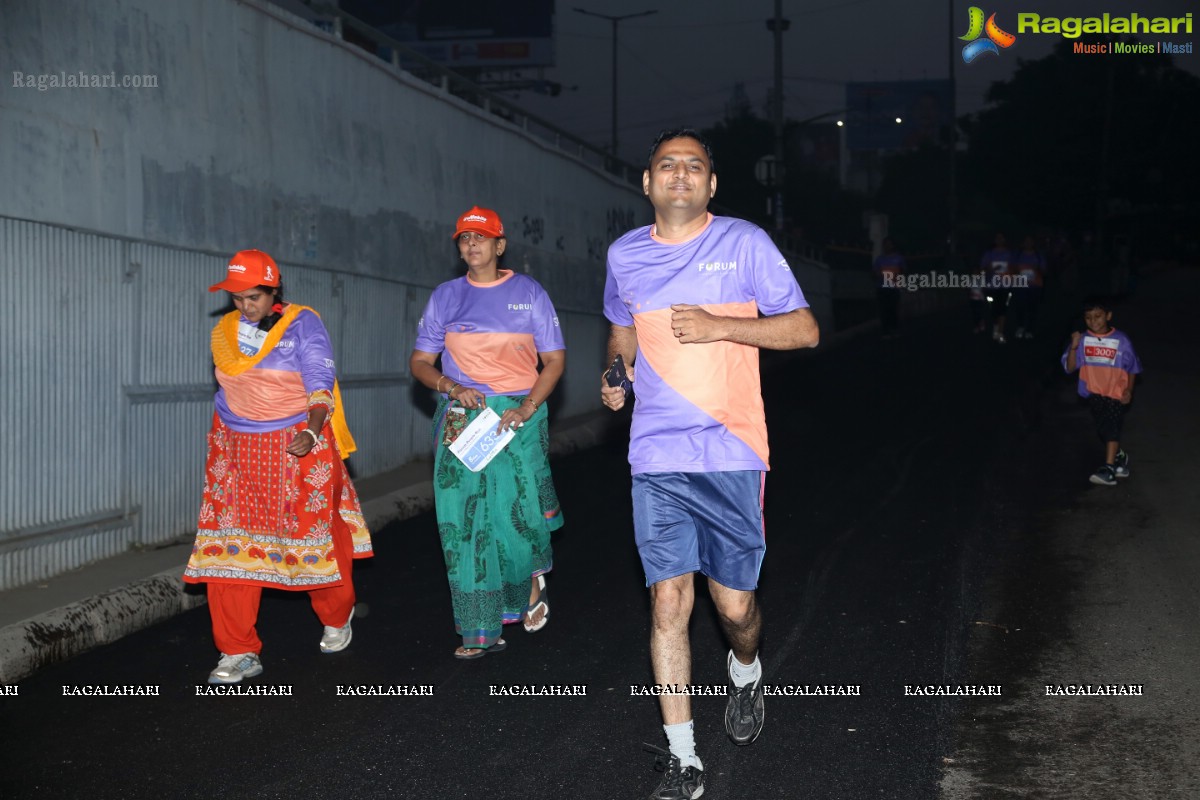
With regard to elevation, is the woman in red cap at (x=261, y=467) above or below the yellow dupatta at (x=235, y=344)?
→ below

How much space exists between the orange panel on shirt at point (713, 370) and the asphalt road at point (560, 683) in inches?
48.3

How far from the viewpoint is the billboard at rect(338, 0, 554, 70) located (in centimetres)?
4803

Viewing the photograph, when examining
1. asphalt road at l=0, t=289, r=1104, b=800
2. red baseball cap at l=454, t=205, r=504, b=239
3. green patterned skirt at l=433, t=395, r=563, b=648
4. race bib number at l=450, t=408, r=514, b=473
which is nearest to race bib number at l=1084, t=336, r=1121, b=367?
asphalt road at l=0, t=289, r=1104, b=800

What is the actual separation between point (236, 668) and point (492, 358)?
1.91 m

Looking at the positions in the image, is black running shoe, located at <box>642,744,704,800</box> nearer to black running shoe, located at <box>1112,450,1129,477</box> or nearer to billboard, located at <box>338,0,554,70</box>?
black running shoe, located at <box>1112,450,1129,477</box>

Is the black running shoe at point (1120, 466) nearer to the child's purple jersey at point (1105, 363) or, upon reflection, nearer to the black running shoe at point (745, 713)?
the child's purple jersey at point (1105, 363)

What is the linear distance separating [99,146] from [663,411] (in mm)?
5134

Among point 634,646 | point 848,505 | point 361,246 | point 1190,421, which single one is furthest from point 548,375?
point 1190,421

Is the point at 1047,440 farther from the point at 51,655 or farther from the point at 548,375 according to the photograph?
the point at 51,655

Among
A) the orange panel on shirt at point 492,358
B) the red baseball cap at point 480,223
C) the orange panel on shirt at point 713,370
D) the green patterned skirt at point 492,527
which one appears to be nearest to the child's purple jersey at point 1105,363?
the green patterned skirt at point 492,527

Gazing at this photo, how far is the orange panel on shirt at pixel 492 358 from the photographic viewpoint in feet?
22.4

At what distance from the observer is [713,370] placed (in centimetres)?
474

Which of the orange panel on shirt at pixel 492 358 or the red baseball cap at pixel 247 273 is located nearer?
the red baseball cap at pixel 247 273

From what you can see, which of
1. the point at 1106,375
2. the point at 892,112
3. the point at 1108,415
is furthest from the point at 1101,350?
the point at 892,112
